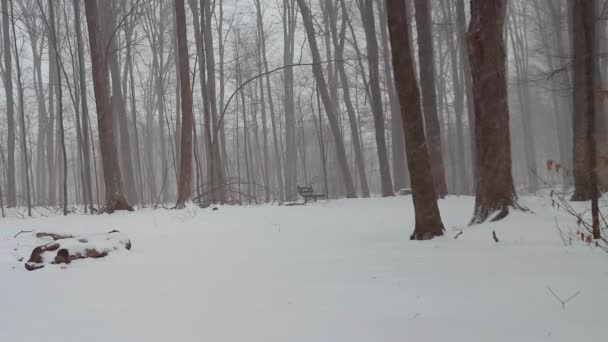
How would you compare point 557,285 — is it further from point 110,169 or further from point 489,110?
point 110,169

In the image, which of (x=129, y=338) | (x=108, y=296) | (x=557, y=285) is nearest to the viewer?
(x=129, y=338)

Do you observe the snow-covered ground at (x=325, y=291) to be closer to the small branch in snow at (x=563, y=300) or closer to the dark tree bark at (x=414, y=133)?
the small branch in snow at (x=563, y=300)

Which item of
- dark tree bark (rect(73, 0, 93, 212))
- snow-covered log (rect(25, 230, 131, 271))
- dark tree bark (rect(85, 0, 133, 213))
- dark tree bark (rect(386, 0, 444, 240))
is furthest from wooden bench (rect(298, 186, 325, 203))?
snow-covered log (rect(25, 230, 131, 271))

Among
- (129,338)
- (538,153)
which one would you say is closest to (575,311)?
(129,338)

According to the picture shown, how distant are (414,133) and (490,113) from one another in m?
1.44

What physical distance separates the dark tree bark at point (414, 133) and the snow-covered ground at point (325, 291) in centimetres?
31

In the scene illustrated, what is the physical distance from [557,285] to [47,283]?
136 inches

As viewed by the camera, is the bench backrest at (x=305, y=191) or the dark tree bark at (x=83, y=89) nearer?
the dark tree bark at (x=83, y=89)

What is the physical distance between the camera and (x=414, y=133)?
4.78 metres

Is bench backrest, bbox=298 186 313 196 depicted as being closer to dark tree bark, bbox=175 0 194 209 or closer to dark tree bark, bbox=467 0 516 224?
dark tree bark, bbox=175 0 194 209

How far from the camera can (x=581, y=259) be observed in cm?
321

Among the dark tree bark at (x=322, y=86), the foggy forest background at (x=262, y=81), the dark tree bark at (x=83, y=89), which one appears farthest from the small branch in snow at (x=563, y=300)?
the dark tree bark at (x=322, y=86)

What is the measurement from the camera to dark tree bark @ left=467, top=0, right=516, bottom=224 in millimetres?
5438

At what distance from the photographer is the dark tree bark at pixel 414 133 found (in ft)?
15.6
